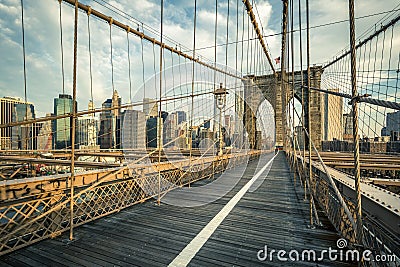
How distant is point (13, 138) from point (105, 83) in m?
2.77

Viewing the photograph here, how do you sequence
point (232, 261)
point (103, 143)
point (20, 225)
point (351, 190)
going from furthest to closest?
point (103, 143) < point (351, 190) < point (20, 225) < point (232, 261)

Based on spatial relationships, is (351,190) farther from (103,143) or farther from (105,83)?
(103,143)

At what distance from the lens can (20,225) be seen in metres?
1.99

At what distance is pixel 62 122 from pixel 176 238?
4833 mm

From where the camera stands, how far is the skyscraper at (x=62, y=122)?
4.51 m

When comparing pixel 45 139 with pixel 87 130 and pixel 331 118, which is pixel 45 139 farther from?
pixel 331 118

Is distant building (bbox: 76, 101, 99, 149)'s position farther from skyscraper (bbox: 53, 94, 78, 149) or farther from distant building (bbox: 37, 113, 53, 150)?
skyscraper (bbox: 53, 94, 78, 149)

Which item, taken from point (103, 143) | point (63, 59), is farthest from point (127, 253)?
point (103, 143)

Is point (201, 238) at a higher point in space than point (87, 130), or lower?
lower

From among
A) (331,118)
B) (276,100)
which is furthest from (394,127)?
(276,100)

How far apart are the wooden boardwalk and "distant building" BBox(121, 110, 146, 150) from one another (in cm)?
550

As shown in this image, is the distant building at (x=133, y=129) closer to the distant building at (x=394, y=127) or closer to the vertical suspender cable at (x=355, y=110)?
the vertical suspender cable at (x=355, y=110)

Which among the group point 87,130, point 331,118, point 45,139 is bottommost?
point 45,139

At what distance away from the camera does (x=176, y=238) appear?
7.30ft
